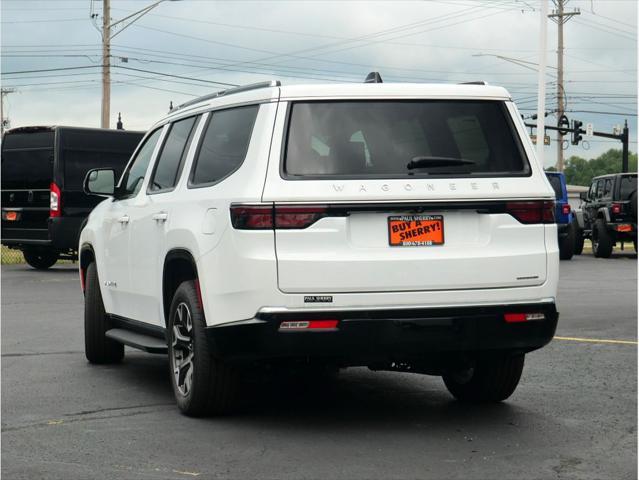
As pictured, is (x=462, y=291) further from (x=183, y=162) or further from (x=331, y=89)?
(x=183, y=162)

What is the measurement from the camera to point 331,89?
6496 mm

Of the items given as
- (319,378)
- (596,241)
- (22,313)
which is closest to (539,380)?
(319,378)

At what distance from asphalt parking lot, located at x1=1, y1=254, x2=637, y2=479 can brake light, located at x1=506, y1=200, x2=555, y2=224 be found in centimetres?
117

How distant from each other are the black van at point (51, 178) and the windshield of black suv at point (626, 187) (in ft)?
40.7

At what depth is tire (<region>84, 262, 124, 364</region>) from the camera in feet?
30.2

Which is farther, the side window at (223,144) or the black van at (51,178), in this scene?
the black van at (51,178)

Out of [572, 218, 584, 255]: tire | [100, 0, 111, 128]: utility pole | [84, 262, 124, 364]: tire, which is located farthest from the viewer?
[100, 0, 111, 128]: utility pole

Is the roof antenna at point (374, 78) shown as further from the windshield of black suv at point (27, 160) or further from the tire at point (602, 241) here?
the tire at point (602, 241)

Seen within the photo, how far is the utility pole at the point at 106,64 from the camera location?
40250 mm

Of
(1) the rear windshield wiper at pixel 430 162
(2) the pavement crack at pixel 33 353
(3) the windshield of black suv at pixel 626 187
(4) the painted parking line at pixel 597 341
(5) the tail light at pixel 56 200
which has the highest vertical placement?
(3) the windshield of black suv at pixel 626 187

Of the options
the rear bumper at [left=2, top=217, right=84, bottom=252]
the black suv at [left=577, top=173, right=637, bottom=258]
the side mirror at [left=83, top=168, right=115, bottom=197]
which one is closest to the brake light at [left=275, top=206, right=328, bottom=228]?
the side mirror at [left=83, top=168, right=115, bottom=197]

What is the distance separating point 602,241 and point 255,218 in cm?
2354

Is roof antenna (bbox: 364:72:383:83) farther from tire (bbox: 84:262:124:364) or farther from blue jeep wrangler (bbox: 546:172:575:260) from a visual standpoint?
blue jeep wrangler (bbox: 546:172:575:260)

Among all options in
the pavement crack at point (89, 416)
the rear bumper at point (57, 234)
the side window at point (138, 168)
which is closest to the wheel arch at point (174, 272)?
the pavement crack at point (89, 416)
